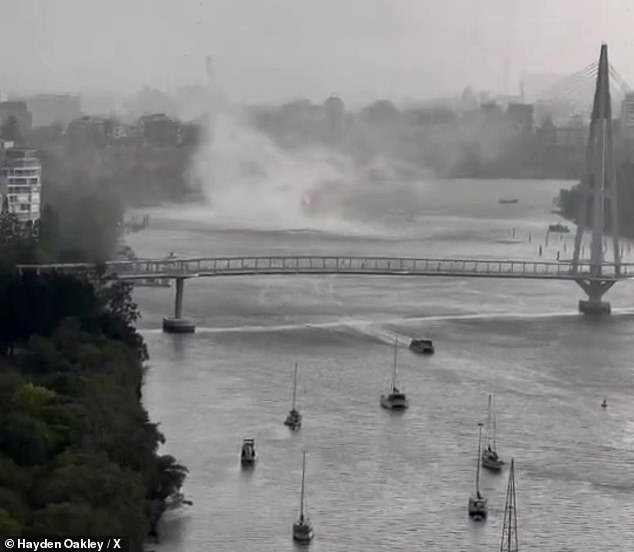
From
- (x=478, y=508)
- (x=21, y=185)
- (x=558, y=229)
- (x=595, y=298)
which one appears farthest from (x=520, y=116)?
(x=478, y=508)

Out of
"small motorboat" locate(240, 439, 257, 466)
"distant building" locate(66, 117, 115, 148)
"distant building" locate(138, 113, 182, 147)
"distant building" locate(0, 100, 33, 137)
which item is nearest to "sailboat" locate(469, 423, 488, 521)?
"small motorboat" locate(240, 439, 257, 466)

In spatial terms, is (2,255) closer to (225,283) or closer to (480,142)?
(225,283)

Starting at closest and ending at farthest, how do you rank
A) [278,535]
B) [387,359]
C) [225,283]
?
1. [278,535]
2. [387,359]
3. [225,283]

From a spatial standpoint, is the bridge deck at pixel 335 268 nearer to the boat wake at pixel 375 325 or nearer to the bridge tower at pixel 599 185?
the bridge tower at pixel 599 185

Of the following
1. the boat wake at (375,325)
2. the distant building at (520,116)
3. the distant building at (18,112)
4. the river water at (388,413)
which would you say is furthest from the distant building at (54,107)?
the boat wake at (375,325)

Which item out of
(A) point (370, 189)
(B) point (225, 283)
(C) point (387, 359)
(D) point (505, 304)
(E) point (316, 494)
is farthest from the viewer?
(A) point (370, 189)

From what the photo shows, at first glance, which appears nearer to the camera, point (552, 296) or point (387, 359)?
point (387, 359)

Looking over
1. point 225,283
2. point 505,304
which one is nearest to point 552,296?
point 505,304
